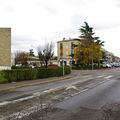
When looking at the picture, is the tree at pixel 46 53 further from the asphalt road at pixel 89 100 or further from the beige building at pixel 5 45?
the asphalt road at pixel 89 100

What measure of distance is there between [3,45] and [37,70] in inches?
467

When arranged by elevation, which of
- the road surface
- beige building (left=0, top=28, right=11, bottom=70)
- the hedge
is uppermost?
beige building (left=0, top=28, right=11, bottom=70)

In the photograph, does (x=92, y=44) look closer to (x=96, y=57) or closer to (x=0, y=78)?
(x=96, y=57)

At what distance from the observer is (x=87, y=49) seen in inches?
3418

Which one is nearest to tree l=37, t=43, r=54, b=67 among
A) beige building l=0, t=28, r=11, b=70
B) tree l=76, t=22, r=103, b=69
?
tree l=76, t=22, r=103, b=69

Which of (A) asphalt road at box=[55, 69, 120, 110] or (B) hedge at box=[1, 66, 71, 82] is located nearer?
(A) asphalt road at box=[55, 69, 120, 110]

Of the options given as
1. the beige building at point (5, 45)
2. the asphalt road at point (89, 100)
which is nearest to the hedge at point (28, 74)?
the beige building at point (5, 45)

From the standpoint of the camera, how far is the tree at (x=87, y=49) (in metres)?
87.6

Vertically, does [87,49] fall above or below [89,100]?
above

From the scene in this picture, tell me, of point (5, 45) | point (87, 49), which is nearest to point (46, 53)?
point (87, 49)

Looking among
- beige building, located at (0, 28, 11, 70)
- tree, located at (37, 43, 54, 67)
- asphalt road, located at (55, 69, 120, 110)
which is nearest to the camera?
asphalt road, located at (55, 69, 120, 110)

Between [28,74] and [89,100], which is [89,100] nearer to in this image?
[89,100]

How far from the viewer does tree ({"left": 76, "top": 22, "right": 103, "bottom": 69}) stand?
87.6m

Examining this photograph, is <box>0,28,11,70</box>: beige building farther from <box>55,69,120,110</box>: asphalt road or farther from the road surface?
the road surface
